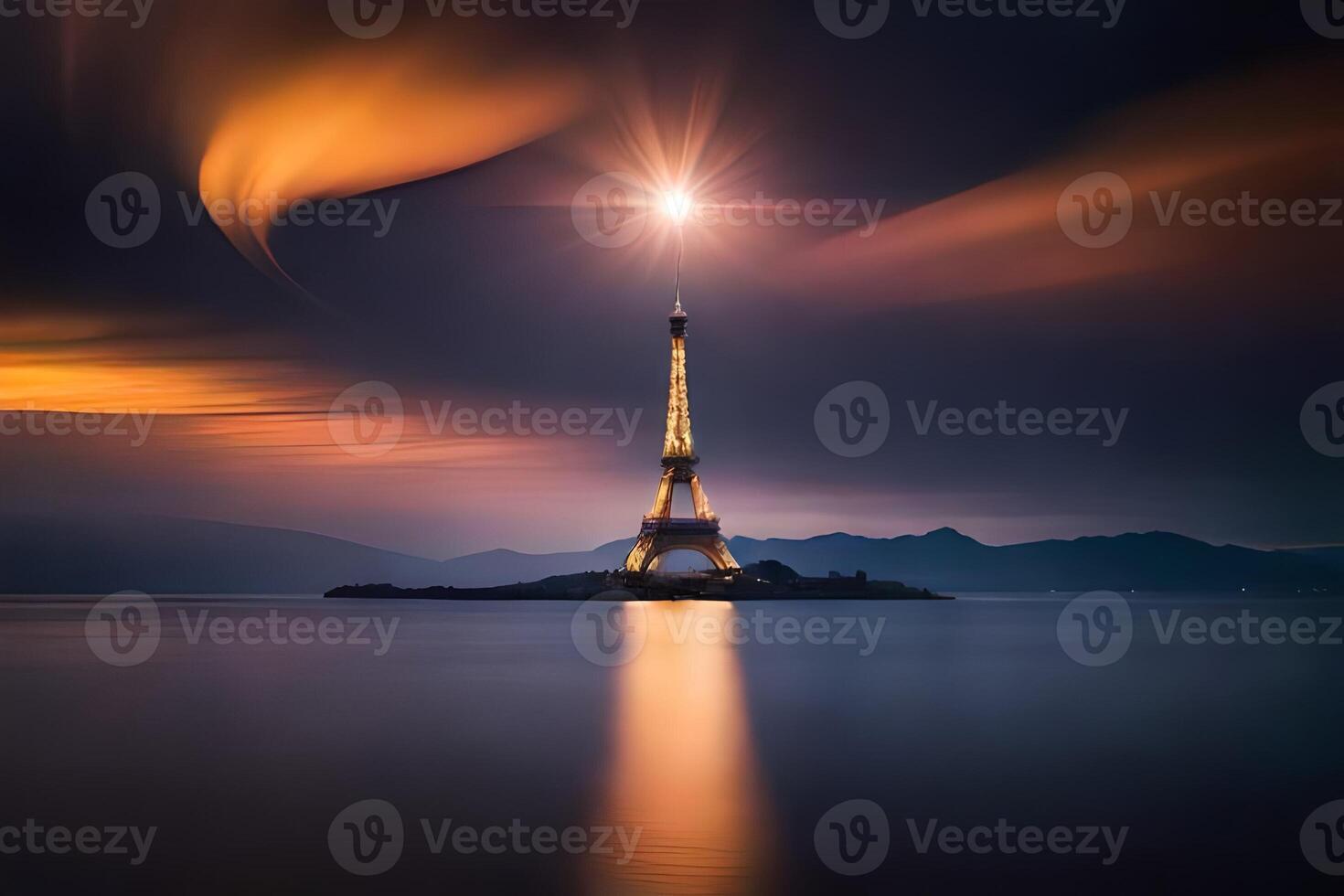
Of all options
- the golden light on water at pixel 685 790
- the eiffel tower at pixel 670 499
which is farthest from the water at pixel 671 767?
the eiffel tower at pixel 670 499

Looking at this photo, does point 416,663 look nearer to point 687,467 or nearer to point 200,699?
point 200,699

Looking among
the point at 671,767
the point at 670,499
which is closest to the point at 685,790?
the point at 671,767

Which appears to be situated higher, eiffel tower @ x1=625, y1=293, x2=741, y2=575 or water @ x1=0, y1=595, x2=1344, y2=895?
eiffel tower @ x1=625, y1=293, x2=741, y2=575

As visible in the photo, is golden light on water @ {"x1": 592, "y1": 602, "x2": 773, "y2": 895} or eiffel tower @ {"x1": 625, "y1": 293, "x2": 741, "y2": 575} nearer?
golden light on water @ {"x1": 592, "y1": 602, "x2": 773, "y2": 895}

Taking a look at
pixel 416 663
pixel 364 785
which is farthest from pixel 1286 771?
pixel 416 663

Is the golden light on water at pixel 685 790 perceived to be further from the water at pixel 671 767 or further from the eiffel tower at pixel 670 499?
the eiffel tower at pixel 670 499

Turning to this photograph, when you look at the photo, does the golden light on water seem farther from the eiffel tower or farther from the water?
the eiffel tower

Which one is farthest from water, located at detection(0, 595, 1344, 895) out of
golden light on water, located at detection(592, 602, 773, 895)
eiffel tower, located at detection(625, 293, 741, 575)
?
eiffel tower, located at detection(625, 293, 741, 575)
